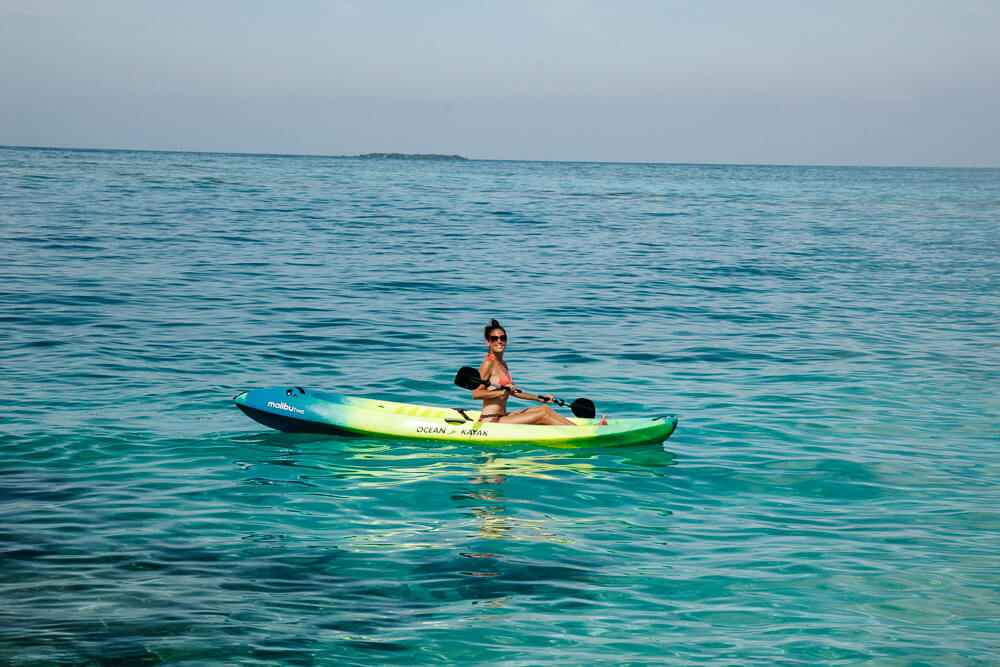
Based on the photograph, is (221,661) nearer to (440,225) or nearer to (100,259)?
(100,259)

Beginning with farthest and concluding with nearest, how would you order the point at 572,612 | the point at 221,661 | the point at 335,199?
the point at 335,199, the point at 572,612, the point at 221,661

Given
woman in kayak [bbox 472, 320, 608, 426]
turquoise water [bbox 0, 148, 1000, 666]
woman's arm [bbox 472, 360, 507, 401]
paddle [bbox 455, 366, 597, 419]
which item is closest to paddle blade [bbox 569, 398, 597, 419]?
paddle [bbox 455, 366, 597, 419]

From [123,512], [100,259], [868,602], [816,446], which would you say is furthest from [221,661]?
[100,259]

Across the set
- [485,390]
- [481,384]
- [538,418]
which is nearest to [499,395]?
[485,390]

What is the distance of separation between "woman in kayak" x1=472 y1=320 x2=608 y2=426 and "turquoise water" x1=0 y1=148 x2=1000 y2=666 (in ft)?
1.84

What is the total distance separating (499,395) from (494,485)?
1.70m

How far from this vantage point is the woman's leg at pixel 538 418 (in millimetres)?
12227

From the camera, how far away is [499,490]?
1056 centimetres

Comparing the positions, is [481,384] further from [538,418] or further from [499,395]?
[538,418]

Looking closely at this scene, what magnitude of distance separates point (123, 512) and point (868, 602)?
266 inches

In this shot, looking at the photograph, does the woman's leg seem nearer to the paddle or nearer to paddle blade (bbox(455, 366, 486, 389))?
the paddle

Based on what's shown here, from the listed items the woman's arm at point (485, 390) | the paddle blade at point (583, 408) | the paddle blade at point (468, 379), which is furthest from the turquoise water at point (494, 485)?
the paddle blade at point (468, 379)

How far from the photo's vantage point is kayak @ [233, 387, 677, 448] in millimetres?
11930

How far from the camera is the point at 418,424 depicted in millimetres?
12070
